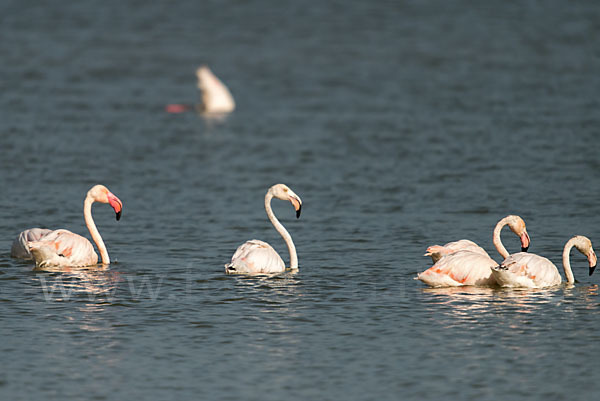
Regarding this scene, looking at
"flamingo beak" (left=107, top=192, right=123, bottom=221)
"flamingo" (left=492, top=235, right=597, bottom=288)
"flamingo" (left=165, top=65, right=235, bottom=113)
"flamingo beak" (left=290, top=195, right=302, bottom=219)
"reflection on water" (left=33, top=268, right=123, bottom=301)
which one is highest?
"flamingo" (left=165, top=65, right=235, bottom=113)

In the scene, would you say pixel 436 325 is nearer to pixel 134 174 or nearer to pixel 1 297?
pixel 1 297

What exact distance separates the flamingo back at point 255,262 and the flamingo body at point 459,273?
1782 millimetres

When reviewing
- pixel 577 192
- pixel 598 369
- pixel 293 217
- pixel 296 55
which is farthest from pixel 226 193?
pixel 296 55

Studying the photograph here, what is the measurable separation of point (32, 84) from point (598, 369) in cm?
2730

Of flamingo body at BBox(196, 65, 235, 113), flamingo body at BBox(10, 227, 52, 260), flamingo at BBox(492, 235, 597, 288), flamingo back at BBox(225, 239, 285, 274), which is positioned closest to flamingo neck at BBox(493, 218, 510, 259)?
flamingo at BBox(492, 235, 597, 288)

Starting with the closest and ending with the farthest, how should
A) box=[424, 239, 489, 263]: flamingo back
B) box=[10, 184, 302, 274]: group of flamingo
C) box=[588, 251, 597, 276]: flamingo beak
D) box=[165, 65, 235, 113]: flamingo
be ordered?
1. box=[588, 251, 597, 276]: flamingo beak
2. box=[424, 239, 489, 263]: flamingo back
3. box=[10, 184, 302, 274]: group of flamingo
4. box=[165, 65, 235, 113]: flamingo

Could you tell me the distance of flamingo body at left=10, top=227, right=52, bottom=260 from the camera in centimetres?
1384

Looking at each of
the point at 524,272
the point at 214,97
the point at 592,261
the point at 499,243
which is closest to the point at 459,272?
the point at 524,272

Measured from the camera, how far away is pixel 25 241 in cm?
1384

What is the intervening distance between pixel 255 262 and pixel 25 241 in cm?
288

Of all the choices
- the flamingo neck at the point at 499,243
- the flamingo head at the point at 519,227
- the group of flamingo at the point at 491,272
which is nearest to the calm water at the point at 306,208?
the group of flamingo at the point at 491,272

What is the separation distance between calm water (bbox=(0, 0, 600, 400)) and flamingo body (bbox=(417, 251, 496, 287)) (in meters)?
0.14

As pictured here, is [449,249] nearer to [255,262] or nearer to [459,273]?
[459,273]

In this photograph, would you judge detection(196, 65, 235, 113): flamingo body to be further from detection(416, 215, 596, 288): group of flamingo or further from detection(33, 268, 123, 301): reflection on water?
detection(416, 215, 596, 288): group of flamingo
